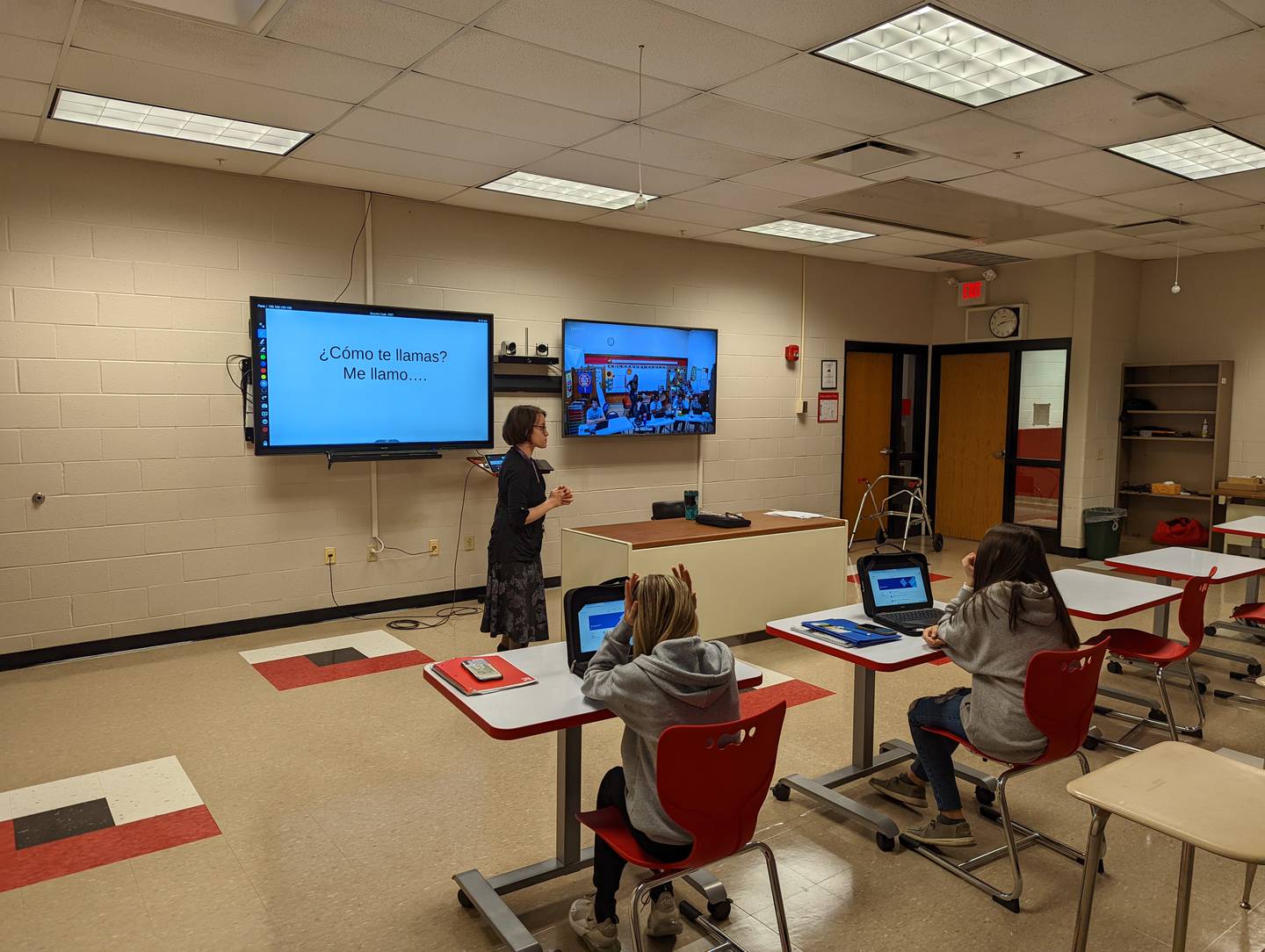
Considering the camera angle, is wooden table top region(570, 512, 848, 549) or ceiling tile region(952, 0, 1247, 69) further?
wooden table top region(570, 512, 848, 549)

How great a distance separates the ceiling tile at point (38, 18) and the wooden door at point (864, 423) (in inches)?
272

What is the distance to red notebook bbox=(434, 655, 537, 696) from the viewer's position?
2.48 meters

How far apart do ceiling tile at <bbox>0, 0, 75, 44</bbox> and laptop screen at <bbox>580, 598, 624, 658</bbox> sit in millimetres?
2803

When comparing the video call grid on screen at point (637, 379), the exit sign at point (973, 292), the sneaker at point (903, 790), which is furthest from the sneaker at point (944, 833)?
the exit sign at point (973, 292)

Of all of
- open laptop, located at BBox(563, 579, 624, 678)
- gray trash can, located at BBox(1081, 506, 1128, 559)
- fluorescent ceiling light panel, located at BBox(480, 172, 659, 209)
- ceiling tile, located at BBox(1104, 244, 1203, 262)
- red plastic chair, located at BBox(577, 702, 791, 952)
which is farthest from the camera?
gray trash can, located at BBox(1081, 506, 1128, 559)

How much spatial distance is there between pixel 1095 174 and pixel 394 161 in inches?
165

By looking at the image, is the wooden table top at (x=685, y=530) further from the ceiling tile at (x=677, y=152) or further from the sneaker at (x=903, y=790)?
the ceiling tile at (x=677, y=152)

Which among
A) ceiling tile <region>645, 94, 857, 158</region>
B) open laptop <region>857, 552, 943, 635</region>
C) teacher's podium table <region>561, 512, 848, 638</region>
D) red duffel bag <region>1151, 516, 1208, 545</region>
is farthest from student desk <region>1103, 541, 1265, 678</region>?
red duffel bag <region>1151, 516, 1208, 545</region>

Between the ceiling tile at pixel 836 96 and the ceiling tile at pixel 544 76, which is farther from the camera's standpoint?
the ceiling tile at pixel 836 96

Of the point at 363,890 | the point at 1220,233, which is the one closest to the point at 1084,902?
the point at 363,890

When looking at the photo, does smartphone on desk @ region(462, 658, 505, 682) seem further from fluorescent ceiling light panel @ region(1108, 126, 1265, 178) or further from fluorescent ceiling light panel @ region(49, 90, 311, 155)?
fluorescent ceiling light panel @ region(1108, 126, 1265, 178)

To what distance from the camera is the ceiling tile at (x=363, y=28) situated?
3090 millimetres

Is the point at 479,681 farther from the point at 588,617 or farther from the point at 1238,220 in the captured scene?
the point at 1238,220

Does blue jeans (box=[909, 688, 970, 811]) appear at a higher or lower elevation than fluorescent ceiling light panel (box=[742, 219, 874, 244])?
lower
